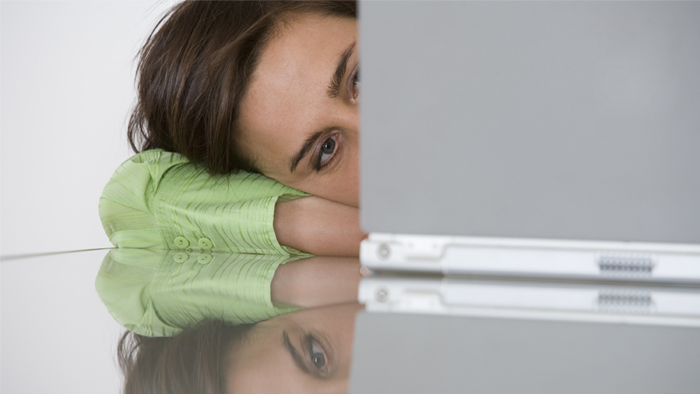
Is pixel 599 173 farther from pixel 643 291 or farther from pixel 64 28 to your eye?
pixel 64 28

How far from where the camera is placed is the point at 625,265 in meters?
0.41

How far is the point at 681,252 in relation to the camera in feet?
1.33

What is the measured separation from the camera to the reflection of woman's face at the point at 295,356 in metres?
0.25

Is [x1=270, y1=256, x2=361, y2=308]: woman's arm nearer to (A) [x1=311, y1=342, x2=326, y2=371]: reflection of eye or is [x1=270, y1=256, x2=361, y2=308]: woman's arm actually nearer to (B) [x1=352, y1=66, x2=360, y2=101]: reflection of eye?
(A) [x1=311, y1=342, x2=326, y2=371]: reflection of eye

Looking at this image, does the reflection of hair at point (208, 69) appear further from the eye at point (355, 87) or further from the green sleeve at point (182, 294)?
the green sleeve at point (182, 294)

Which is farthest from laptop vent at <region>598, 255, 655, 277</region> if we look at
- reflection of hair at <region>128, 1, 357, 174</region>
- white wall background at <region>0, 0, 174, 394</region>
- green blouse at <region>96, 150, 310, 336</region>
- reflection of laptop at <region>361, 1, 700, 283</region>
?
white wall background at <region>0, 0, 174, 394</region>

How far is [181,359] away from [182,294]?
213mm

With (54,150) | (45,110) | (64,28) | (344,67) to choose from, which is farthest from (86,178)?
(344,67)

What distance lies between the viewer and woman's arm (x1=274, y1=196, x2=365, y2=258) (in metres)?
1.02

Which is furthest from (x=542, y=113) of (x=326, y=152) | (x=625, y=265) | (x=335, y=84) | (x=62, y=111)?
(x=62, y=111)

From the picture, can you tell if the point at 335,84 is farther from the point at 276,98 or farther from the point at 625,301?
the point at 625,301

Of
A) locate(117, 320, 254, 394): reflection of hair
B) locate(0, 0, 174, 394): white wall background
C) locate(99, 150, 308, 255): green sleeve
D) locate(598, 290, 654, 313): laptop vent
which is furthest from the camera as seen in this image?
locate(0, 0, 174, 394): white wall background

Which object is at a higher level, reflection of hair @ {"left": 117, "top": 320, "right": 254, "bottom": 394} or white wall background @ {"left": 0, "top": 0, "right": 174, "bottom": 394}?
white wall background @ {"left": 0, "top": 0, "right": 174, "bottom": 394}

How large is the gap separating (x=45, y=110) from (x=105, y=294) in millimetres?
1483
